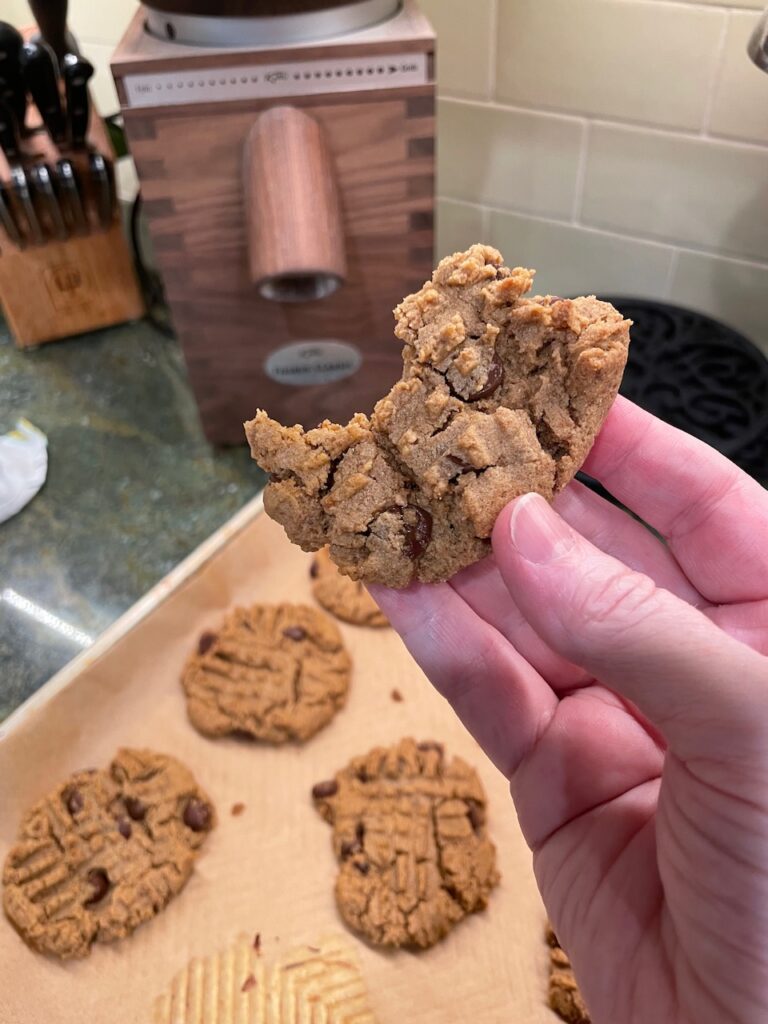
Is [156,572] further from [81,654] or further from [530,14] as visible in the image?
[530,14]

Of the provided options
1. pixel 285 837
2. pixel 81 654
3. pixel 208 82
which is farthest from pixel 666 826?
pixel 208 82

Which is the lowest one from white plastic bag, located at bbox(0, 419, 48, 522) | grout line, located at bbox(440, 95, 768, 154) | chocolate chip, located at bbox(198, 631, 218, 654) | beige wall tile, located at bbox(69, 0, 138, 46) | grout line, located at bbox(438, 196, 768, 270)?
chocolate chip, located at bbox(198, 631, 218, 654)

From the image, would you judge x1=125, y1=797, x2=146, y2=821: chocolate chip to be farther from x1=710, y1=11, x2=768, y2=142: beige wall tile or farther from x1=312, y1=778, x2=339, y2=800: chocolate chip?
x1=710, y1=11, x2=768, y2=142: beige wall tile

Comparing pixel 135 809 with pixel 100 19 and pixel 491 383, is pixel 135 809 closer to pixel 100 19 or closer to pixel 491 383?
pixel 491 383

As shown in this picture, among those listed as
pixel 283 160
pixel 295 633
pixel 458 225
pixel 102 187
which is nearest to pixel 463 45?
pixel 458 225

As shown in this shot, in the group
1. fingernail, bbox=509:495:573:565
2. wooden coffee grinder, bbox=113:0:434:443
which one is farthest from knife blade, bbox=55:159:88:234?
fingernail, bbox=509:495:573:565

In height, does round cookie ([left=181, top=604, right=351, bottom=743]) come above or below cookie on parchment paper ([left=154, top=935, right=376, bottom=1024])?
above

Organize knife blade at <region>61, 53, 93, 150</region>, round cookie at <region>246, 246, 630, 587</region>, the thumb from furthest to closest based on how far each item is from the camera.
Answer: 1. knife blade at <region>61, 53, 93, 150</region>
2. round cookie at <region>246, 246, 630, 587</region>
3. the thumb
